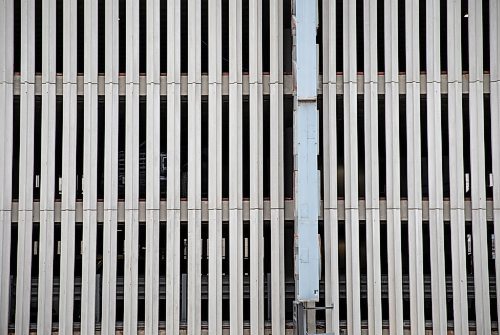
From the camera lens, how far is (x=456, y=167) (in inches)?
858

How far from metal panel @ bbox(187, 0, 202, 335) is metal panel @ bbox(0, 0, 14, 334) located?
5027mm


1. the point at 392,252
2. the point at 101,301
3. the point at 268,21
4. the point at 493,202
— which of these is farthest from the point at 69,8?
the point at 493,202

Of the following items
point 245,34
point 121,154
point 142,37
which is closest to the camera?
point 121,154

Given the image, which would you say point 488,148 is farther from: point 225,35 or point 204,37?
point 204,37

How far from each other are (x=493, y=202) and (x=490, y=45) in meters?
4.51

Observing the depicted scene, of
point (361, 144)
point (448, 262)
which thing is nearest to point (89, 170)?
point (361, 144)

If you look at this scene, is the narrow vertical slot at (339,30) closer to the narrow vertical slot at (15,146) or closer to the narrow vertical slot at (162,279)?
the narrow vertical slot at (162,279)

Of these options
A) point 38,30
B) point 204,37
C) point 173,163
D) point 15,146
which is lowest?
point 173,163

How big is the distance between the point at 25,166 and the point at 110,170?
238 centimetres

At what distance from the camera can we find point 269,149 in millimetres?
23078

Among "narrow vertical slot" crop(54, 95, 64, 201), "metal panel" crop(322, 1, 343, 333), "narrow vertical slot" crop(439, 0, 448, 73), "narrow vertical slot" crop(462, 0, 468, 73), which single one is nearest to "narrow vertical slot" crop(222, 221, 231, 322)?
"metal panel" crop(322, 1, 343, 333)

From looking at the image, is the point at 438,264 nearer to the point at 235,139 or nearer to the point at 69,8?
the point at 235,139

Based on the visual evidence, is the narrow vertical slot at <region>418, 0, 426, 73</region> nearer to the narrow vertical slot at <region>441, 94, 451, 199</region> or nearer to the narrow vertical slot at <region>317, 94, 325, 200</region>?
the narrow vertical slot at <region>441, 94, 451, 199</region>

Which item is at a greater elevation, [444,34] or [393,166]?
[444,34]
